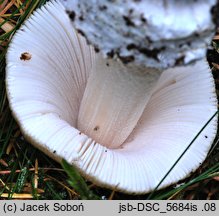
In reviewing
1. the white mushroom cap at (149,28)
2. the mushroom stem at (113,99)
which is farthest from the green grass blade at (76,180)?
the white mushroom cap at (149,28)

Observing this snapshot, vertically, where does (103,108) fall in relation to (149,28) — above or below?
below

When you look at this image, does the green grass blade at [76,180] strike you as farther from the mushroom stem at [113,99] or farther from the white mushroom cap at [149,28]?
the white mushroom cap at [149,28]

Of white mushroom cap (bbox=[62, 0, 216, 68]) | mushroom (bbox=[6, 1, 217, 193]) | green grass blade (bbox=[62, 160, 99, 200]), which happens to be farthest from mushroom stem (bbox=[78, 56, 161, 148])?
green grass blade (bbox=[62, 160, 99, 200])

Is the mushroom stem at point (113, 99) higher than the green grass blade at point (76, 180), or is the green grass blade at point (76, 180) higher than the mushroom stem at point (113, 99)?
the mushroom stem at point (113, 99)

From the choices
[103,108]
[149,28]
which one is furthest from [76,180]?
[149,28]

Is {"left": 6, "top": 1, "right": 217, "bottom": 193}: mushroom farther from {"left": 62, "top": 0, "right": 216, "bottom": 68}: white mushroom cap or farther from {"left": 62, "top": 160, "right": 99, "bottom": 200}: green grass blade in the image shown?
{"left": 62, "top": 0, "right": 216, "bottom": 68}: white mushroom cap

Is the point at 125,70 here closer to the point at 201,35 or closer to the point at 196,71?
the point at 201,35

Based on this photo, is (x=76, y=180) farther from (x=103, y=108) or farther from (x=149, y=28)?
(x=149, y=28)
